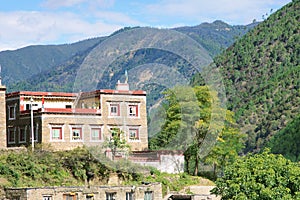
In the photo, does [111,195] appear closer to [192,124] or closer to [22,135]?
[192,124]

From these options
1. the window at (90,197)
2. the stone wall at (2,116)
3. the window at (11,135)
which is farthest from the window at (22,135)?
the window at (90,197)

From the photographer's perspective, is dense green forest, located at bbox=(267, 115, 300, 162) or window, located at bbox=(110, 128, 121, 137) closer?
window, located at bbox=(110, 128, 121, 137)

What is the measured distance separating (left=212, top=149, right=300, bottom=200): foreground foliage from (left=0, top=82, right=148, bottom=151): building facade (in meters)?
10.5

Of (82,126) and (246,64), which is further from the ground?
(246,64)

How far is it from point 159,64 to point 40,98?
24.7 ft

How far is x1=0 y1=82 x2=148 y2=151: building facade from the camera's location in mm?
45250

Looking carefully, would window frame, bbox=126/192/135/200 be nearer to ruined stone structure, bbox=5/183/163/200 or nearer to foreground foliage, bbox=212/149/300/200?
ruined stone structure, bbox=5/183/163/200

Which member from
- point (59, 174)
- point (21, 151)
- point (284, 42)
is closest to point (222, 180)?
point (59, 174)

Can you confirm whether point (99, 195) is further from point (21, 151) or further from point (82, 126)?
point (82, 126)

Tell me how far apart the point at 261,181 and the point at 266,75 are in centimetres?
8842

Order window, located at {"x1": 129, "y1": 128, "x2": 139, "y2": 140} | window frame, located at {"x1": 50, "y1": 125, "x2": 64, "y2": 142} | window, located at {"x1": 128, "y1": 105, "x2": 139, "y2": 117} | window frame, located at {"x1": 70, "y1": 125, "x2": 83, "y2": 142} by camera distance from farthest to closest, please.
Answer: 1. window, located at {"x1": 128, "y1": 105, "x2": 139, "y2": 117}
2. window, located at {"x1": 129, "y1": 128, "x2": 139, "y2": 140}
3. window frame, located at {"x1": 70, "y1": 125, "x2": 83, "y2": 142}
4. window frame, located at {"x1": 50, "y1": 125, "x2": 64, "y2": 142}

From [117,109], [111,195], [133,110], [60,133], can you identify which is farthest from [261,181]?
[133,110]

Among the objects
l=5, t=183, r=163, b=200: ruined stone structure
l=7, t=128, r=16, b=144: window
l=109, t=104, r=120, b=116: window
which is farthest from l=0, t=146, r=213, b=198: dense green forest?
l=109, t=104, r=120, b=116: window

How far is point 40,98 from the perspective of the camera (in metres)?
47.8
